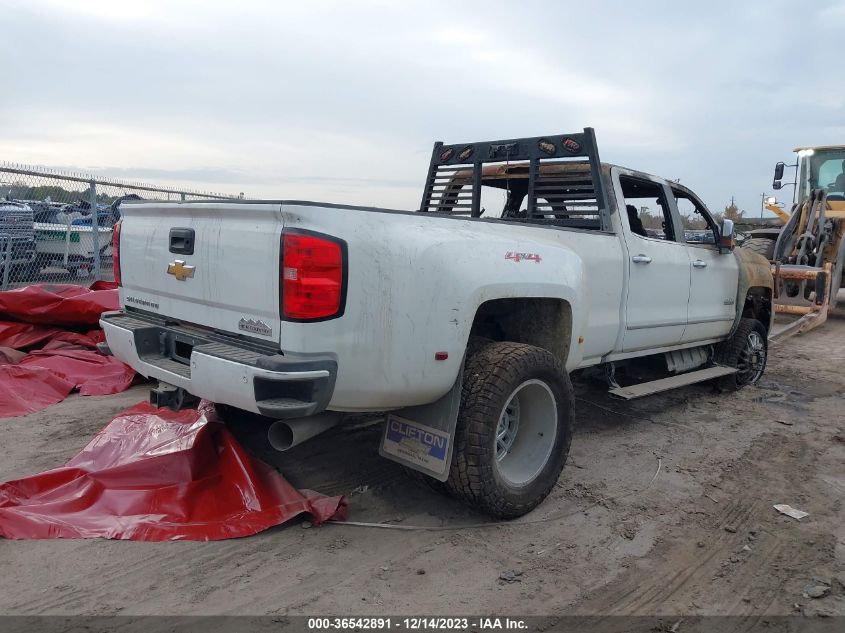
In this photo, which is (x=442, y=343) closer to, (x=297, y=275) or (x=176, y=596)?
(x=297, y=275)

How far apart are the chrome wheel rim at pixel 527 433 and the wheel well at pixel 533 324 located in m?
0.39

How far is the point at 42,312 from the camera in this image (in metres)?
6.29

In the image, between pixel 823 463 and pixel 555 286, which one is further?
pixel 823 463

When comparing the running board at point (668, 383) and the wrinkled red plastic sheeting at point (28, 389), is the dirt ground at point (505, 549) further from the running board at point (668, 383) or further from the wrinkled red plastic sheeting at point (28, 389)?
the running board at point (668, 383)

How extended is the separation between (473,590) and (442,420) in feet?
2.70

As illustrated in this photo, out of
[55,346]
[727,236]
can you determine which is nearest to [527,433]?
[727,236]

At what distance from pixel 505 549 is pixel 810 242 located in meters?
11.3

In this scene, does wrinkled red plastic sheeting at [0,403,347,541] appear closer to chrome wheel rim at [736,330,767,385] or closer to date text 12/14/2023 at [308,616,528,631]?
date text 12/14/2023 at [308,616,528,631]

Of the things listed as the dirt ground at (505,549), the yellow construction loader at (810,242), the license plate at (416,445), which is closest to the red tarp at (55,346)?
the dirt ground at (505,549)

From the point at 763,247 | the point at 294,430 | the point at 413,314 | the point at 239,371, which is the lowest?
the point at 294,430

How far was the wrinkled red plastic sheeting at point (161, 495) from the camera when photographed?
10.4 feet

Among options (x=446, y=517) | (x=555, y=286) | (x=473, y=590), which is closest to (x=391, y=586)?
(x=473, y=590)

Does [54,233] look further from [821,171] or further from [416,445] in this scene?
[821,171]

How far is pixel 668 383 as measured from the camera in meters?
5.39
